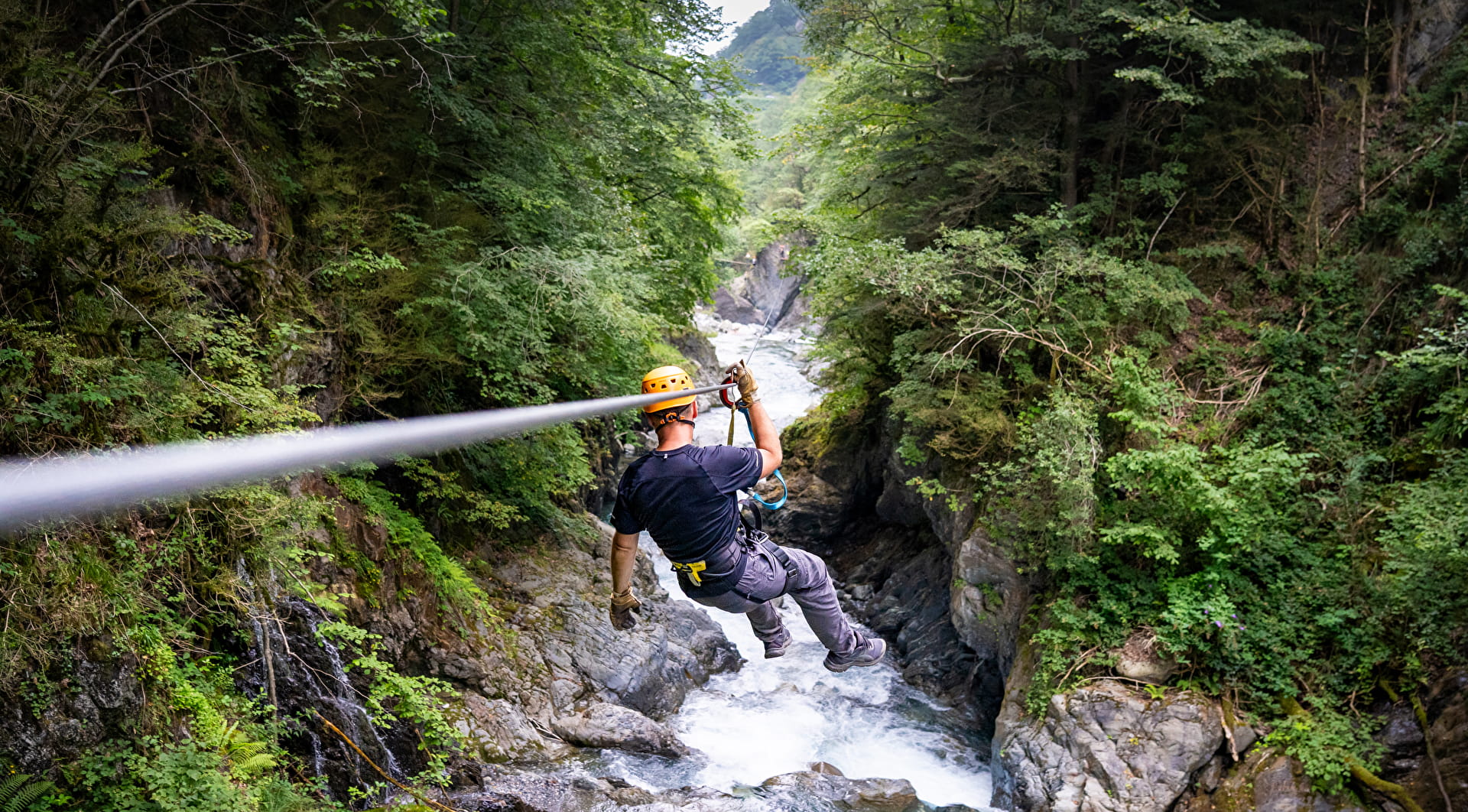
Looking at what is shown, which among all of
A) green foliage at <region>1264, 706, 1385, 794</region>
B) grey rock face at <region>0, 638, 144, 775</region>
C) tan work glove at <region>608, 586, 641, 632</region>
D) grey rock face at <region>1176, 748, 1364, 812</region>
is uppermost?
tan work glove at <region>608, 586, 641, 632</region>

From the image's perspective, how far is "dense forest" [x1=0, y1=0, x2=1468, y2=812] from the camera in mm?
4336

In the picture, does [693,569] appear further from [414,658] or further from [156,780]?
[414,658]

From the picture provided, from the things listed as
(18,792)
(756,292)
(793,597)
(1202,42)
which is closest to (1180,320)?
(1202,42)

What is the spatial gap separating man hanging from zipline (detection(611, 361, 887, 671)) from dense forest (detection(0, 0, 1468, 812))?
2.53 meters

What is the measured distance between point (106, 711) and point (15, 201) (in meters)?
2.70

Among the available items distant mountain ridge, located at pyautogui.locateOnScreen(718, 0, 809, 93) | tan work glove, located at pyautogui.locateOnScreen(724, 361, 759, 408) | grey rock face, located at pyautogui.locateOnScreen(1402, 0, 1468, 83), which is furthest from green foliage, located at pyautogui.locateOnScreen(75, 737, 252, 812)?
distant mountain ridge, located at pyautogui.locateOnScreen(718, 0, 809, 93)

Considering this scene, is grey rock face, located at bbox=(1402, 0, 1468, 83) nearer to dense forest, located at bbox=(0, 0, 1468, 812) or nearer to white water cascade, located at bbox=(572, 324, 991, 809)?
dense forest, located at bbox=(0, 0, 1468, 812)

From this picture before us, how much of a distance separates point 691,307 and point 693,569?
8.24 metres

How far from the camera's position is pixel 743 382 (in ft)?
13.0

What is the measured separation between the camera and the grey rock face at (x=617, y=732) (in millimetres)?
7820

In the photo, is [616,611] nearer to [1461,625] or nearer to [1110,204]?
[1461,625]

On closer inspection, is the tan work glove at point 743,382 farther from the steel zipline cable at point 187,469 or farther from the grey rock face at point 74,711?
the grey rock face at point 74,711

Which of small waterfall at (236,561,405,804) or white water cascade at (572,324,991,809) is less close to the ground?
small waterfall at (236,561,405,804)

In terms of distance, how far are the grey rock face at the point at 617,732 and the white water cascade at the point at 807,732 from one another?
0.12 metres
